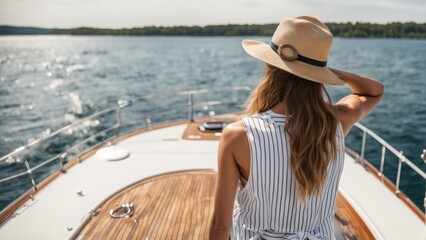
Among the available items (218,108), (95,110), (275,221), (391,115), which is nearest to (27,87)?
(95,110)

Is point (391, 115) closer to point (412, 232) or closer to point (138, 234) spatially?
point (412, 232)

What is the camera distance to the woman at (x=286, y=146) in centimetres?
119

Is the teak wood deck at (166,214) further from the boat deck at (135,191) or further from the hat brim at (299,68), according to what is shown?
the hat brim at (299,68)

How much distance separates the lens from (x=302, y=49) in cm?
127

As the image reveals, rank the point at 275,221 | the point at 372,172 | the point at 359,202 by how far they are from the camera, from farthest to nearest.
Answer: the point at 372,172
the point at 359,202
the point at 275,221

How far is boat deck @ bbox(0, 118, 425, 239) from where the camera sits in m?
2.75

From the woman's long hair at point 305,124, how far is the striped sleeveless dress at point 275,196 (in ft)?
0.13

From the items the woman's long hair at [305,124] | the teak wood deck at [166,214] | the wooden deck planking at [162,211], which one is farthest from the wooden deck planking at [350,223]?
the woman's long hair at [305,124]

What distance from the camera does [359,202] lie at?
10.4ft

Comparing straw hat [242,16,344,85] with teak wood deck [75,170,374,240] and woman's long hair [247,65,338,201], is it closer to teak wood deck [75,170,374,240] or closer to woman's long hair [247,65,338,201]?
woman's long hair [247,65,338,201]

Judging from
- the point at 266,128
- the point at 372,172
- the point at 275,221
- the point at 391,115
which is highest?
the point at 266,128

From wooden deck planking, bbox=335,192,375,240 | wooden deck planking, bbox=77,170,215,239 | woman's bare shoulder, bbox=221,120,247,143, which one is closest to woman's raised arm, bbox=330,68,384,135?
woman's bare shoulder, bbox=221,120,247,143

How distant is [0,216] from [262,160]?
2.69 m

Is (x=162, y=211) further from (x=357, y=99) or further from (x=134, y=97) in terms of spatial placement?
(x=134, y=97)
